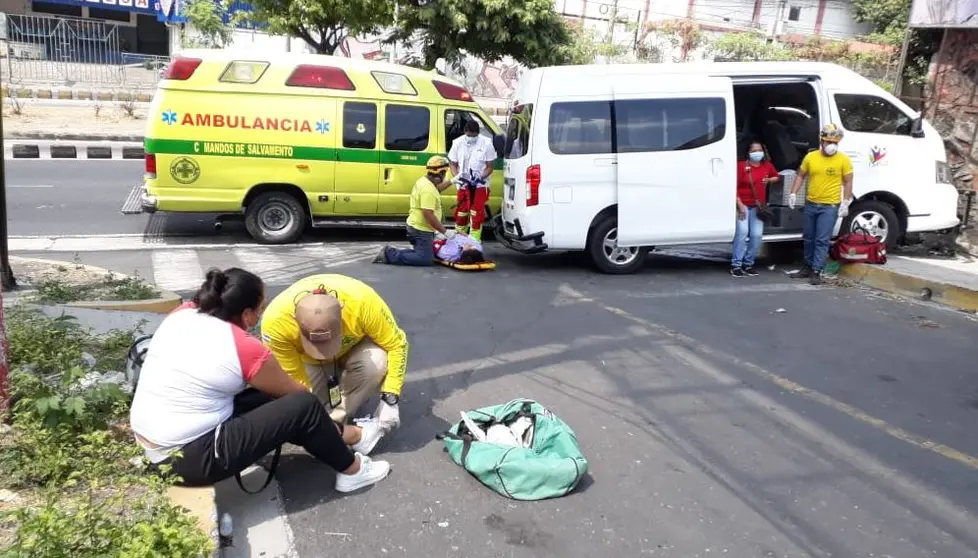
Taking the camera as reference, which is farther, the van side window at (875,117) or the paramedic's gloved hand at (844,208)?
the van side window at (875,117)

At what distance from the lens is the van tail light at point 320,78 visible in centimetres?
994

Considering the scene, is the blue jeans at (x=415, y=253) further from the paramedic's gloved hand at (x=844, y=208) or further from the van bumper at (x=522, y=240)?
the paramedic's gloved hand at (x=844, y=208)

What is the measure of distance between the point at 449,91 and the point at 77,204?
227 inches

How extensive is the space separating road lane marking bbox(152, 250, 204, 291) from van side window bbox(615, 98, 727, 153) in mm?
4646

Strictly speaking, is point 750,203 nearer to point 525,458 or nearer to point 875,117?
point 875,117

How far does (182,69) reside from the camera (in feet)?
31.5

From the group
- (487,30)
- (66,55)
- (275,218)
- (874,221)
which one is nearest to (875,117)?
(874,221)

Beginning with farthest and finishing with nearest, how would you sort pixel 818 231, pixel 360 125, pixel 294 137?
pixel 360 125 → pixel 294 137 → pixel 818 231

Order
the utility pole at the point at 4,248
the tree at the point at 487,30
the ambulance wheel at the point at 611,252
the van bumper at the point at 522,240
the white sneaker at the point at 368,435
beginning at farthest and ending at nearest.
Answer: the tree at the point at 487,30 → the ambulance wheel at the point at 611,252 → the van bumper at the point at 522,240 → the utility pole at the point at 4,248 → the white sneaker at the point at 368,435

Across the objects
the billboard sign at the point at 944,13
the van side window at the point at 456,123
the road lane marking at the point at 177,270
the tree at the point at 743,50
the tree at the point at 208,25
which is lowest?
the road lane marking at the point at 177,270

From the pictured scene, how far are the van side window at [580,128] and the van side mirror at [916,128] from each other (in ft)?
11.8

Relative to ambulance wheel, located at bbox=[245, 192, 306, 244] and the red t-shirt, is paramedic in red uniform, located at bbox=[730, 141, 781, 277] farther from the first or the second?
ambulance wheel, located at bbox=[245, 192, 306, 244]

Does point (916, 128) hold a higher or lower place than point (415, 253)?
higher

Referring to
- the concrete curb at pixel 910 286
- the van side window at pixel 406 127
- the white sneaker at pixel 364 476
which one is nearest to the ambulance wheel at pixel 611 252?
the concrete curb at pixel 910 286
